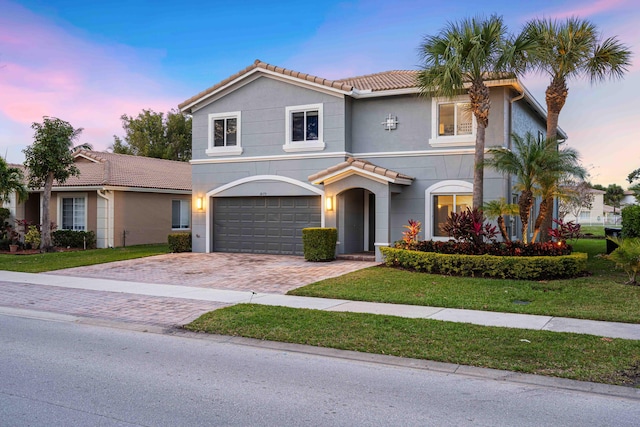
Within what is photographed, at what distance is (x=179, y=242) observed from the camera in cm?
2122

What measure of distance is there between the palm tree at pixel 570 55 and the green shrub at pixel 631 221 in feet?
6.97

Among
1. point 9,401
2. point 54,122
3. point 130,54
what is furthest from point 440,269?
point 54,122

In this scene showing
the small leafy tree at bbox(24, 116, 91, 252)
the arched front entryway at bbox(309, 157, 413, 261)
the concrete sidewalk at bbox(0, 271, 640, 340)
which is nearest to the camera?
the concrete sidewalk at bbox(0, 271, 640, 340)

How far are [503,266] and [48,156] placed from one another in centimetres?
1808

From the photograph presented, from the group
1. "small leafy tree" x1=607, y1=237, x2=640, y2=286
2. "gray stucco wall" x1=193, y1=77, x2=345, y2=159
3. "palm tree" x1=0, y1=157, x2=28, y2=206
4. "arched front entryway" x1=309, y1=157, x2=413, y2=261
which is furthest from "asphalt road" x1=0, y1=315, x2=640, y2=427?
"palm tree" x1=0, y1=157, x2=28, y2=206

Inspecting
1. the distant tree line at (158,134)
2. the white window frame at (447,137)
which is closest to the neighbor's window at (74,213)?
the white window frame at (447,137)

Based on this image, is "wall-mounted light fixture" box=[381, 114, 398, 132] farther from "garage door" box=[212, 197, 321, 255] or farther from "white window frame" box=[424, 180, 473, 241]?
"garage door" box=[212, 197, 321, 255]

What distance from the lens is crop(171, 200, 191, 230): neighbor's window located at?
2716 centimetres

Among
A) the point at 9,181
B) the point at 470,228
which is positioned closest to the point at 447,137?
the point at 470,228

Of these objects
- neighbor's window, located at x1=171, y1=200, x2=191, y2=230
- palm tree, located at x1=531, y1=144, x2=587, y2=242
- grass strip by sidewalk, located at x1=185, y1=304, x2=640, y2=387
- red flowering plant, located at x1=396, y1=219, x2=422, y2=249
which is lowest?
grass strip by sidewalk, located at x1=185, y1=304, x2=640, y2=387

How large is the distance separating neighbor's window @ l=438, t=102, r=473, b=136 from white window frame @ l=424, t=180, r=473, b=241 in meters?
1.69

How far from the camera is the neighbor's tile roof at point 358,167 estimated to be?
1716cm

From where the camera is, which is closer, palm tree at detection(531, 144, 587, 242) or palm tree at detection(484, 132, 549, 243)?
palm tree at detection(531, 144, 587, 242)

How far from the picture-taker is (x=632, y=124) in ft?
76.5
